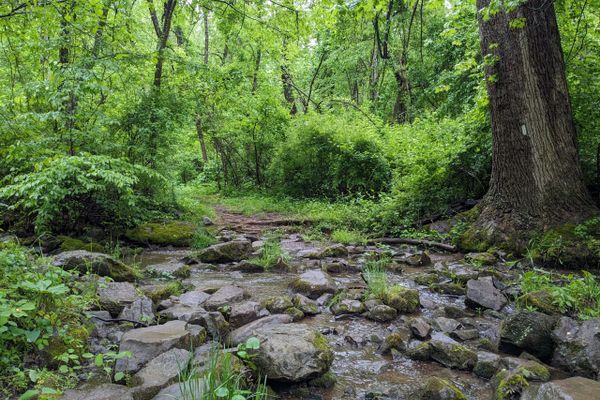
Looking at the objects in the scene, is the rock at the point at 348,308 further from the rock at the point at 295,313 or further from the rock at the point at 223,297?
the rock at the point at 223,297

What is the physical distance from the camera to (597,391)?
2389 millimetres

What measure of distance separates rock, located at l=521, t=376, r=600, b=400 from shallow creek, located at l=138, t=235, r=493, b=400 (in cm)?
46

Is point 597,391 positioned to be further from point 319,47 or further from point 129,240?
point 319,47

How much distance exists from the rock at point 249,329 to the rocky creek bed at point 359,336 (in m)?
0.01

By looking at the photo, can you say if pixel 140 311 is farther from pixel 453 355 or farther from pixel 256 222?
pixel 256 222

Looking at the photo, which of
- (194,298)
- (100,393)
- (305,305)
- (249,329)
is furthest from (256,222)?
(100,393)

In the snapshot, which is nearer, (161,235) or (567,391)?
(567,391)

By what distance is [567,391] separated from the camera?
2.34 m

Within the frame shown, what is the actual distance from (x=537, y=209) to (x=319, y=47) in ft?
61.1

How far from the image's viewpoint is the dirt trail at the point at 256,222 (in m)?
10.7

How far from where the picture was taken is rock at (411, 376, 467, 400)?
9.03ft

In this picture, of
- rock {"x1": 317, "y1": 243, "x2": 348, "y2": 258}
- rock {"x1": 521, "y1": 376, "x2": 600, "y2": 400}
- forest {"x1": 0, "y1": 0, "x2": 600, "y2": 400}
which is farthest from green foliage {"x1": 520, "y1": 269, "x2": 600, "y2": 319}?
rock {"x1": 317, "y1": 243, "x2": 348, "y2": 258}

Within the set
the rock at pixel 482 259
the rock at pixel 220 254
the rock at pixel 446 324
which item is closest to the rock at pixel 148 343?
the rock at pixel 446 324

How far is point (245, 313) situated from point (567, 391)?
2.85 m
